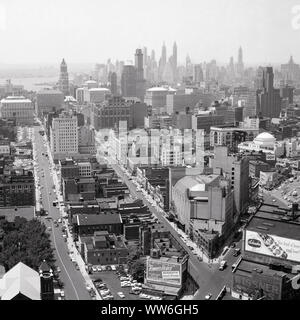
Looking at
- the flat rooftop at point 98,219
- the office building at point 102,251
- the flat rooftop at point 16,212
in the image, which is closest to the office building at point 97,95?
the flat rooftop at point 16,212

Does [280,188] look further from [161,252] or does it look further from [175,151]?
[161,252]

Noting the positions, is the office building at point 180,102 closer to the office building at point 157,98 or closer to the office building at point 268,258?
the office building at point 157,98

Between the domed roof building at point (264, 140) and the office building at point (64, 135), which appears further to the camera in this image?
the domed roof building at point (264, 140)

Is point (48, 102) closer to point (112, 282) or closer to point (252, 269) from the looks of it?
point (112, 282)

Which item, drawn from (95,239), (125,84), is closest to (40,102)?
(125,84)

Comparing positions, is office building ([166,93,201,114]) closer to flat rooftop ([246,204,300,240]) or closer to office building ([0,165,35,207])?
office building ([0,165,35,207])

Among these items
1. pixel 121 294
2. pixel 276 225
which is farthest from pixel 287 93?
pixel 121 294

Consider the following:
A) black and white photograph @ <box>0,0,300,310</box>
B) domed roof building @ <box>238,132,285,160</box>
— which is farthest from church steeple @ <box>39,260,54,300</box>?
domed roof building @ <box>238,132,285,160</box>
